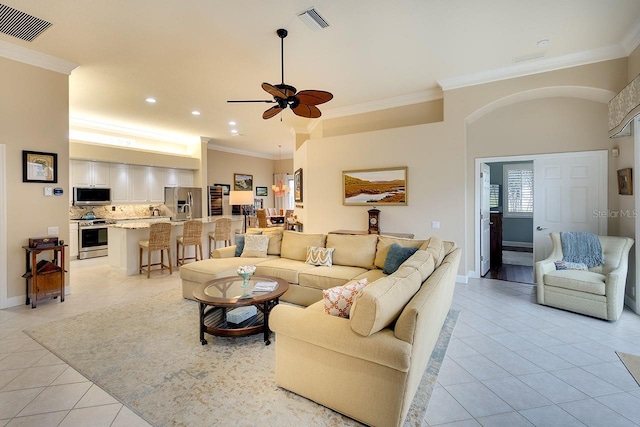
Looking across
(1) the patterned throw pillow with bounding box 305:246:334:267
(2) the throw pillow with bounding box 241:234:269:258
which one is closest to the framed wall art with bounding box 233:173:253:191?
(2) the throw pillow with bounding box 241:234:269:258

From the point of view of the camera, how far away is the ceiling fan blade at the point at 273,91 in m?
3.07

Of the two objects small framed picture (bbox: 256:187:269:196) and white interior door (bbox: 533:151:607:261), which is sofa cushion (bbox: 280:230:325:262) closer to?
white interior door (bbox: 533:151:607:261)

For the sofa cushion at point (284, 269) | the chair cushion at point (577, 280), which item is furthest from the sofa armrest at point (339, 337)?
the chair cushion at point (577, 280)

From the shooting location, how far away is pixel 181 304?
406 cm

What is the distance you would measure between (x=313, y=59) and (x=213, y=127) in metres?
4.56

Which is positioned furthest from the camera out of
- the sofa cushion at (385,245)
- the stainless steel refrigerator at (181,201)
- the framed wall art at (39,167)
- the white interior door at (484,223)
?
the stainless steel refrigerator at (181,201)

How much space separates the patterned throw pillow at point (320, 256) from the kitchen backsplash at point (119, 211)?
6649mm

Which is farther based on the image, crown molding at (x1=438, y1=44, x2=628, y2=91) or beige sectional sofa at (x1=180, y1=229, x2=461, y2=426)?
crown molding at (x1=438, y1=44, x2=628, y2=91)

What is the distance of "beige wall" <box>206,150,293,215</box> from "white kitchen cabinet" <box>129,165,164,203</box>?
153 cm

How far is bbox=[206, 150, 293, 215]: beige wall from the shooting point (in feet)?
33.5

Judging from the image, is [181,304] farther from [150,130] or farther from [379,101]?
[150,130]

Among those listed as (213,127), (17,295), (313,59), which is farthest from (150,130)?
(313,59)

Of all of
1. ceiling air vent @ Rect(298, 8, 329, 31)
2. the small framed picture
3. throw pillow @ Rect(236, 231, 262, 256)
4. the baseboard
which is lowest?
the baseboard

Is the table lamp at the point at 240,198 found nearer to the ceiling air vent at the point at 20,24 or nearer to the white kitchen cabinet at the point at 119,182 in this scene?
the white kitchen cabinet at the point at 119,182
